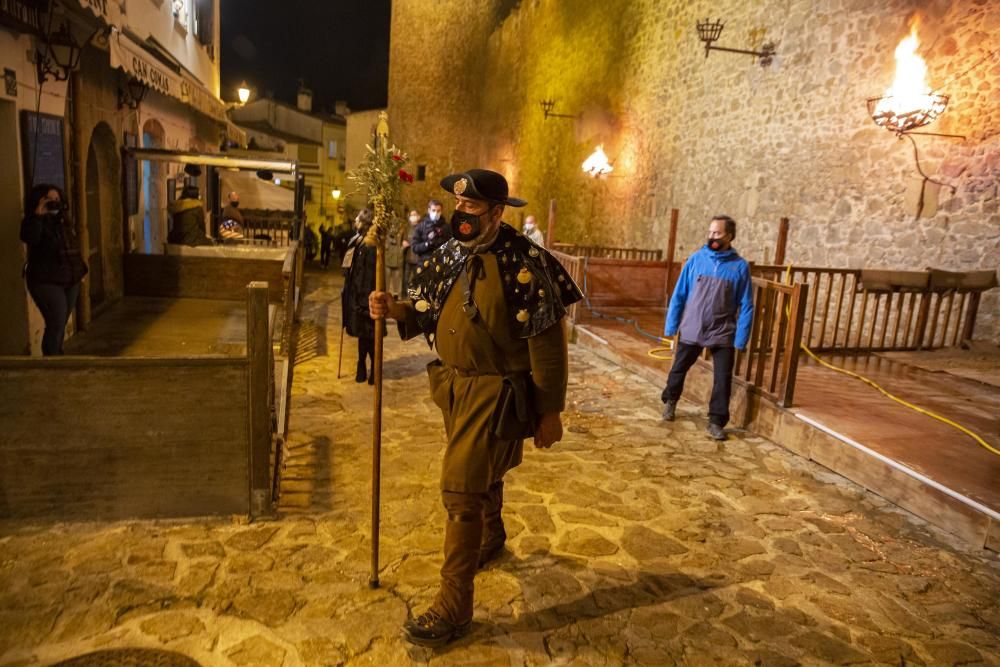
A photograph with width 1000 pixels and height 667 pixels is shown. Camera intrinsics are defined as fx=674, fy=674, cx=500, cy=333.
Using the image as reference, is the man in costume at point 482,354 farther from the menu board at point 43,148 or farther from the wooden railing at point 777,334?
the menu board at point 43,148

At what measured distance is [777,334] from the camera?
5875 mm

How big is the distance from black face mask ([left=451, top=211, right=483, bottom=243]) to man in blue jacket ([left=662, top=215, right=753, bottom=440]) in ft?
10.9

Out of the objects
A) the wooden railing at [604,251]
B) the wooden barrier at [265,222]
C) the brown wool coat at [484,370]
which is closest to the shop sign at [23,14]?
the brown wool coat at [484,370]

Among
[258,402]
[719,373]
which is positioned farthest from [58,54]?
[719,373]

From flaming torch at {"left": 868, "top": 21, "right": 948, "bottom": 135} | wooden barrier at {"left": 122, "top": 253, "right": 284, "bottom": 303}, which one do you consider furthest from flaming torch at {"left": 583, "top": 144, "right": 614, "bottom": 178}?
wooden barrier at {"left": 122, "top": 253, "right": 284, "bottom": 303}

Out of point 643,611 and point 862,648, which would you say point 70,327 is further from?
point 862,648

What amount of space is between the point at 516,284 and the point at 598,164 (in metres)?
14.4

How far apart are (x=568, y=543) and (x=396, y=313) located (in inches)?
67.8

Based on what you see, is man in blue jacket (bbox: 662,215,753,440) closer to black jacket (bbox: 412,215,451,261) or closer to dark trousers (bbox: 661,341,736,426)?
dark trousers (bbox: 661,341,736,426)

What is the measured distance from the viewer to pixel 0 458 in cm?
352

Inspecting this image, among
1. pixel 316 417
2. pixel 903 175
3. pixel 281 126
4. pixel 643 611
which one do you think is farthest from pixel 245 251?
pixel 281 126

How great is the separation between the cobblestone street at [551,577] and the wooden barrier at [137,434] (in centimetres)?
17

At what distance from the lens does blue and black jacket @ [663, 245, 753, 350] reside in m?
5.68

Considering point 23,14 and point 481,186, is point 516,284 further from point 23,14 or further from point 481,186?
point 23,14
